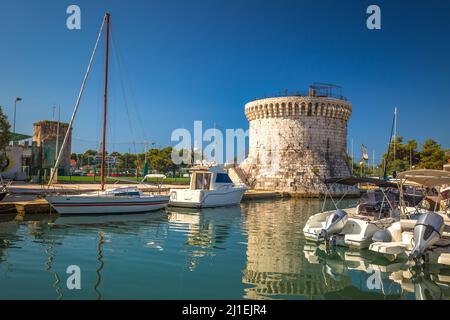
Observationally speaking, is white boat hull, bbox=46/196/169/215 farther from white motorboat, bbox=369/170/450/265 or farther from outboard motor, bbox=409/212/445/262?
outboard motor, bbox=409/212/445/262

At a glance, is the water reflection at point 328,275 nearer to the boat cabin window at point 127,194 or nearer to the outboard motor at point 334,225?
the outboard motor at point 334,225

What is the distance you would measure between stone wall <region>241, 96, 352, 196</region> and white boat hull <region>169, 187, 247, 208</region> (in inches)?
581

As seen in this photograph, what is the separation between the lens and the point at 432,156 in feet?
161

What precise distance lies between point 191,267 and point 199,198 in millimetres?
13744

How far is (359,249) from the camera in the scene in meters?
11.7

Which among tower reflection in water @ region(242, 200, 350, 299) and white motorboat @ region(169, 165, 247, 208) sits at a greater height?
white motorboat @ region(169, 165, 247, 208)

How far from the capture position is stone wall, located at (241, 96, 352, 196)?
3769cm

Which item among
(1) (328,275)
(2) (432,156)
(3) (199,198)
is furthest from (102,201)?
(2) (432,156)

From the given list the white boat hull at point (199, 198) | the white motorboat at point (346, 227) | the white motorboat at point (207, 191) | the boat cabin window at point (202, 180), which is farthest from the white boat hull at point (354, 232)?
the boat cabin window at point (202, 180)

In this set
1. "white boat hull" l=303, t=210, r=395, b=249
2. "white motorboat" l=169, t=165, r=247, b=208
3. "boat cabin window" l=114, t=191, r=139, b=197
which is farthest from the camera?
"white motorboat" l=169, t=165, r=247, b=208

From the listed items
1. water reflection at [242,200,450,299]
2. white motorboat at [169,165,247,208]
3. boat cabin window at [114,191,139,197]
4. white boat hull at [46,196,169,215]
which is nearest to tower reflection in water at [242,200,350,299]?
water reflection at [242,200,450,299]

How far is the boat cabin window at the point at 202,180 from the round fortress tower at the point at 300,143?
14954 millimetres

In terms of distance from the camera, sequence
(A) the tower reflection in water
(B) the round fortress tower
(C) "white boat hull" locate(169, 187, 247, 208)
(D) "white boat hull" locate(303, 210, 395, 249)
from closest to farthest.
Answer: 1. (A) the tower reflection in water
2. (D) "white boat hull" locate(303, 210, 395, 249)
3. (C) "white boat hull" locate(169, 187, 247, 208)
4. (B) the round fortress tower
